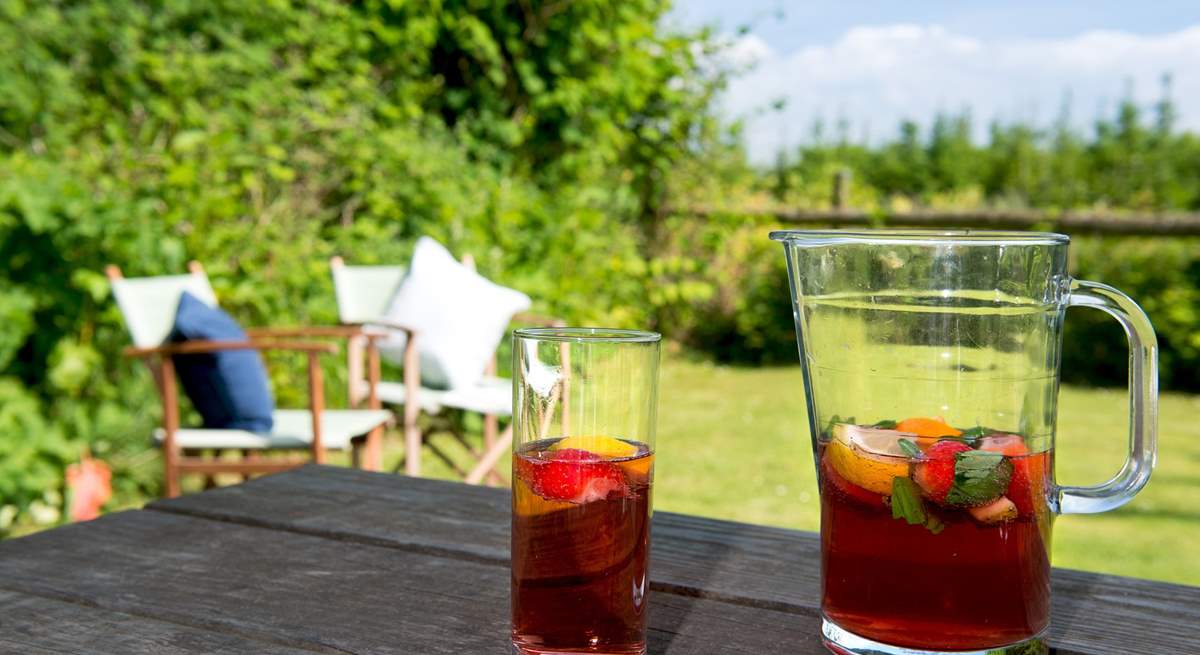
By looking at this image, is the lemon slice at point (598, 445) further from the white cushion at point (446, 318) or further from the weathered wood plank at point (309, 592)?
the white cushion at point (446, 318)

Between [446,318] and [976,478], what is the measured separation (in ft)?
10.7

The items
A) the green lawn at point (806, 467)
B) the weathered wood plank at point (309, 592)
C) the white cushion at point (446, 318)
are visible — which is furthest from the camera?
the white cushion at point (446, 318)

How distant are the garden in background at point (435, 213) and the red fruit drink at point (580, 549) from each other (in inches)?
123

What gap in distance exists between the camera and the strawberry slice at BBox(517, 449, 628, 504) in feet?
2.21

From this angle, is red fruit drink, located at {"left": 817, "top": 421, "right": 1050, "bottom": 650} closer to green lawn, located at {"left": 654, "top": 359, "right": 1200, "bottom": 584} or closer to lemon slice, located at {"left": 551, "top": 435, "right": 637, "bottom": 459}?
lemon slice, located at {"left": 551, "top": 435, "right": 637, "bottom": 459}

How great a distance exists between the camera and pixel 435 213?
498cm

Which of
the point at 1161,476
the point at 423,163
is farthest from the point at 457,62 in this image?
the point at 1161,476

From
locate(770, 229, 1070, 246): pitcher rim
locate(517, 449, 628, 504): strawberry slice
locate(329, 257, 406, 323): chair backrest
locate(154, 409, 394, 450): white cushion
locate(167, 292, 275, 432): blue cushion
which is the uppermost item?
locate(770, 229, 1070, 246): pitcher rim

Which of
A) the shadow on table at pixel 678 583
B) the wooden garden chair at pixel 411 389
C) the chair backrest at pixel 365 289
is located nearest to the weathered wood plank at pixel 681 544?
the shadow on table at pixel 678 583

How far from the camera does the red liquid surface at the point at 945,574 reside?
658 millimetres

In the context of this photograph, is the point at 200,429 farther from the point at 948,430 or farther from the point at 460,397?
the point at 948,430

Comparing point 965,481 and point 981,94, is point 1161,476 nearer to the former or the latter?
point 965,481

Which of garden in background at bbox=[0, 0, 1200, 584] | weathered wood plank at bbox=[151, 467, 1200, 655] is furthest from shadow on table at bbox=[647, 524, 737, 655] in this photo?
garden in background at bbox=[0, 0, 1200, 584]

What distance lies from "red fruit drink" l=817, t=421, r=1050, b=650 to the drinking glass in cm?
16
